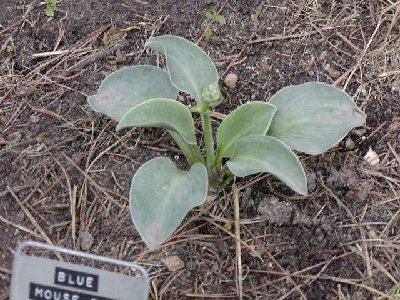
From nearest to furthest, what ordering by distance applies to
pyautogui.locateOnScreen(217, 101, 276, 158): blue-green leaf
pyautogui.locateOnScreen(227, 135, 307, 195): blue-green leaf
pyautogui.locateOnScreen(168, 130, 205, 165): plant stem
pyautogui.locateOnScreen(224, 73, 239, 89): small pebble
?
pyautogui.locateOnScreen(227, 135, 307, 195): blue-green leaf → pyautogui.locateOnScreen(217, 101, 276, 158): blue-green leaf → pyautogui.locateOnScreen(168, 130, 205, 165): plant stem → pyautogui.locateOnScreen(224, 73, 239, 89): small pebble

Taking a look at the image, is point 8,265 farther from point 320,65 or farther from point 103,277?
point 320,65

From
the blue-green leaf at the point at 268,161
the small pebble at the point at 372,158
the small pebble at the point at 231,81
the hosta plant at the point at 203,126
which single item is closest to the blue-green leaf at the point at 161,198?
the hosta plant at the point at 203,126

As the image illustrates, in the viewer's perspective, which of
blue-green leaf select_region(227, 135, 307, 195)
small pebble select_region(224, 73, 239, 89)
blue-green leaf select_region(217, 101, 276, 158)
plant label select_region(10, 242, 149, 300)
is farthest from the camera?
small pebble select_region(224, 73, 239, 89)

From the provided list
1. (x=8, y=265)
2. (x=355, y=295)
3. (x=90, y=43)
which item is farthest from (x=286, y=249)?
(x=90, y=43)

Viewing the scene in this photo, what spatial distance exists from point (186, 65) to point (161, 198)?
388 mm

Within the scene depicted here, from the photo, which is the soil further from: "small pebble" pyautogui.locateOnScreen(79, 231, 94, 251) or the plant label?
the plant label

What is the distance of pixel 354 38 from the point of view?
1.97 m

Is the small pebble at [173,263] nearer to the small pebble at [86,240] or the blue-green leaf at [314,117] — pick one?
the small pebble at [86,240]

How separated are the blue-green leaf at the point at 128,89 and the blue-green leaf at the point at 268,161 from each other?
292 millimetres

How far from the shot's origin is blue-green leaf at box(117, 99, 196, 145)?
1.46m

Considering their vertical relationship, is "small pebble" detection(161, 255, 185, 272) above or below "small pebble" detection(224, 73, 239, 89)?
below

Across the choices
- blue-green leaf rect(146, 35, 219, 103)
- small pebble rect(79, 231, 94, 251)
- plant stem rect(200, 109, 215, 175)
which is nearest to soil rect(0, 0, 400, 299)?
small pebble rect(79, 231, 94, 251)

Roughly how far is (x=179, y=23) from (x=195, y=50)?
1.21 ft

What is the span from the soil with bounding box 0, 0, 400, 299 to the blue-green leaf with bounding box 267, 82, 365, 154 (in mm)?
151
